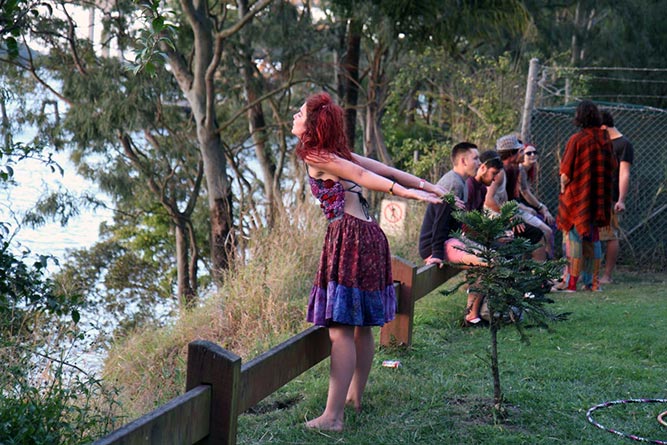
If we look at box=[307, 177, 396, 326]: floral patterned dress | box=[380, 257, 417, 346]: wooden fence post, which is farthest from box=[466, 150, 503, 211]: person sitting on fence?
box=[307, 177, 396, 326]: floral patterned dress

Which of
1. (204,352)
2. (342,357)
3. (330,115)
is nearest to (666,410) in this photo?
(342,357)

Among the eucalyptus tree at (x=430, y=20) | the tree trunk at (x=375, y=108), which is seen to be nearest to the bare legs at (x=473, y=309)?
the eucalyptus tree at (x=430, y=20)

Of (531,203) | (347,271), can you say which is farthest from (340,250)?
(531,203)

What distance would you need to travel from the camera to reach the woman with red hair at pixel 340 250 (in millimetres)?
4535

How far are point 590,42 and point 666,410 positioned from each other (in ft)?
74.7

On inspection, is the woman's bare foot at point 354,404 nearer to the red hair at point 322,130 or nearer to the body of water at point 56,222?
the red hair at point 322,130

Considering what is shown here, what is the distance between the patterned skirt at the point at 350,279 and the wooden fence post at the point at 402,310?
147 centimetres

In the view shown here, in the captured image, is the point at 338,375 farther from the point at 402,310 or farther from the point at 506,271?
the point at 402,310

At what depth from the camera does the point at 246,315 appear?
340 inches

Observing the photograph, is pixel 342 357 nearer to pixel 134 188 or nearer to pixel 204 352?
pixel 204 352

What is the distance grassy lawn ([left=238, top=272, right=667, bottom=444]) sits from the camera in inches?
180

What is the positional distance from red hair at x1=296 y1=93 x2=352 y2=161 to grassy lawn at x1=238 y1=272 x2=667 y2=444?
52.8 inches

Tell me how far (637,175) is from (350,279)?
799 centimetres

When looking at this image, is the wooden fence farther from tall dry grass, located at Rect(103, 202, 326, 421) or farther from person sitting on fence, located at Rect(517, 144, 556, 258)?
person sitting on fence, located at Rect(517, 144, 556, 258)
